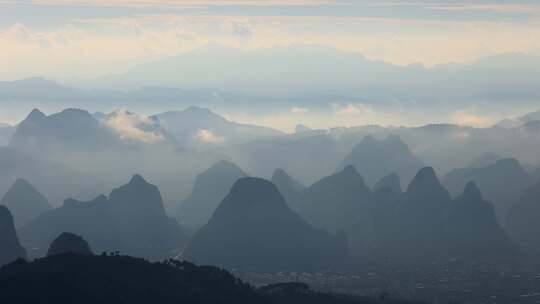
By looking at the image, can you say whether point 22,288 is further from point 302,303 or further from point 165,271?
point 302,303

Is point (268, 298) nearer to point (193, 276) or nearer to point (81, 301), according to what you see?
point (193, 276)

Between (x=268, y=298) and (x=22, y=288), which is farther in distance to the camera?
(x=268, y=298)

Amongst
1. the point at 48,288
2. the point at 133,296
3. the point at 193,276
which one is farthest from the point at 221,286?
the point at 48,288

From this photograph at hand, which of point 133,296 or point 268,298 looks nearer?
point 133,296

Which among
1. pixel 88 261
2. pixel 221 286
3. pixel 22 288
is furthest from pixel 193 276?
pixel 22 288

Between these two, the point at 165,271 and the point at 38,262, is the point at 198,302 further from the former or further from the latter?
the point at 38,262

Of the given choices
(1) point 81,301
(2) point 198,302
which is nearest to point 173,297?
(2) point 198,302
